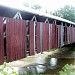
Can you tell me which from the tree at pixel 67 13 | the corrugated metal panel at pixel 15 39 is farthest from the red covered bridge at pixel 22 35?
the tree at pixel 67 13

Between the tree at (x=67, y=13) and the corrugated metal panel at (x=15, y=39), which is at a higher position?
the tree at (x=67, y=13)

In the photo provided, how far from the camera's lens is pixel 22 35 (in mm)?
10406

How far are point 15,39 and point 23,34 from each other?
977mm

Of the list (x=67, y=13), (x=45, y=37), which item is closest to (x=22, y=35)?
(x=45, y=37)

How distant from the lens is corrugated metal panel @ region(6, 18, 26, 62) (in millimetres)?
9055

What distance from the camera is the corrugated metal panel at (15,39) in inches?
356

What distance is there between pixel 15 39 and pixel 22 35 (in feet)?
2.80

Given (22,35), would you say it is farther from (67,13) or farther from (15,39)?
(67,13)

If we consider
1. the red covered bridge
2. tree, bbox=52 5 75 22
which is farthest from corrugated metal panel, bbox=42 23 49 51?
tree, bbox=52 5 75 22

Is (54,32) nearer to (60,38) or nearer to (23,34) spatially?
(60,38)

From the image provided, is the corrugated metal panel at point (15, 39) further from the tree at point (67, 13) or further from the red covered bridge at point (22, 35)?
the tree at point (67, 13)

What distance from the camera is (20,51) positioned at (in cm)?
1016

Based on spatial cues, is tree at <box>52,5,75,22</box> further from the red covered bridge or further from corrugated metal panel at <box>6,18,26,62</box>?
corrugated metal panel at <box>6,18,26,62</box>

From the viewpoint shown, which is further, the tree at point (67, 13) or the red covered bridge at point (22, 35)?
the tree at point (67, 13)
